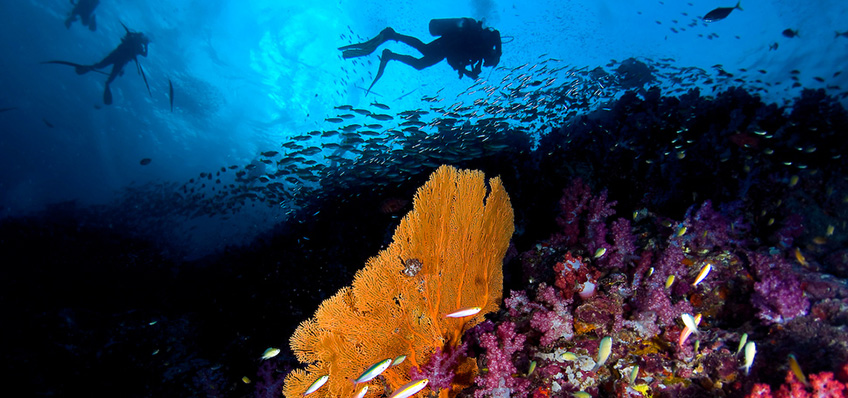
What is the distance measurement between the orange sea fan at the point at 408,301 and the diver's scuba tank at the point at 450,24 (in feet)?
23.9

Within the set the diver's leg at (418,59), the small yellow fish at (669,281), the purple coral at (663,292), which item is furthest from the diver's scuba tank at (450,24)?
the small yellow fish at (669,281)

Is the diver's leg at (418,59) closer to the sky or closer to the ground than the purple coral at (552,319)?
closer to the sky

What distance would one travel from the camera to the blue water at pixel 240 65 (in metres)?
22.9

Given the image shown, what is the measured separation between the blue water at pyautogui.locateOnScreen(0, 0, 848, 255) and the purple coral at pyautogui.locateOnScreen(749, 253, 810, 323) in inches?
702

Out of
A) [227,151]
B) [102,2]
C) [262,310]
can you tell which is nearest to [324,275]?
[262,310]

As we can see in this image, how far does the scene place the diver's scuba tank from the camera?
30.6 feet

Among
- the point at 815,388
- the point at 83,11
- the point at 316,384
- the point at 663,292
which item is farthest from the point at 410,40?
the point at 83,11

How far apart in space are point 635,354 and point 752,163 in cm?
769

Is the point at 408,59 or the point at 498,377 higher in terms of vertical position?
the point at 408,59

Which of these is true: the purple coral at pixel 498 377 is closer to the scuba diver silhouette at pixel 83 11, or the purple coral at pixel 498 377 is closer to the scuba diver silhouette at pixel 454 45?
the scuba diver silhouette at pixel 454 45

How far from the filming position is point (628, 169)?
8750 mm

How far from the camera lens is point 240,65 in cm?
3316

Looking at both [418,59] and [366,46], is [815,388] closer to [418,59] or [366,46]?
[366,46]

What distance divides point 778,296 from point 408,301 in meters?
4.09
